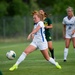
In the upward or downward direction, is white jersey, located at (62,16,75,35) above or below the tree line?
A: above

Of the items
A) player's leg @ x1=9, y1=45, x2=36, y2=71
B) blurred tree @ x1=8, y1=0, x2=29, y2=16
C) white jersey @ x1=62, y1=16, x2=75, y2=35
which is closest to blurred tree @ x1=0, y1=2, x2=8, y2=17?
blurred tree @ x1=8, y1=0, x2=29, y2=16

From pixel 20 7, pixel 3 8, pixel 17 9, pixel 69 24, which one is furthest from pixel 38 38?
pixel 20 7

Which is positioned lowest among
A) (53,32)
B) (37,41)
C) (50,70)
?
(53,32)

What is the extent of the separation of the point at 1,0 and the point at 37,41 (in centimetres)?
4625

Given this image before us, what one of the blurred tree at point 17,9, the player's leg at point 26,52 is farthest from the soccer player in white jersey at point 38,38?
the blurred tree at point 17,9

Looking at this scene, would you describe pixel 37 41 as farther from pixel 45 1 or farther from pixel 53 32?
pixel 45 1

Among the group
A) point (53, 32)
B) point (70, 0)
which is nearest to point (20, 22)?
point (53, 32)

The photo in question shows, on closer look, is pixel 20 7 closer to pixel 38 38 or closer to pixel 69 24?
pixel 69 24

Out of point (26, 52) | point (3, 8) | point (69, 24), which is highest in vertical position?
→ point (69, 24)

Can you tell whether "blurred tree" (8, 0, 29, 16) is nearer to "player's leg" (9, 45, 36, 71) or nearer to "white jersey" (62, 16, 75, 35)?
"white jersey" (62, 16, 75, 35)

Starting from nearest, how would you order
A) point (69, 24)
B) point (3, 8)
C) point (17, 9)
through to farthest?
1. point (69, 24)
2. point (3, 8)
3. point (17, 9)

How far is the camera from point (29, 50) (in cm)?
1333

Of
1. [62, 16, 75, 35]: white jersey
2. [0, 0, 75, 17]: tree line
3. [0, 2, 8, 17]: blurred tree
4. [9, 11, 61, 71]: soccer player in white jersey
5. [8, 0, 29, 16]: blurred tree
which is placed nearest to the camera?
[9, 11, 61, 71]: soccer player in white jersey

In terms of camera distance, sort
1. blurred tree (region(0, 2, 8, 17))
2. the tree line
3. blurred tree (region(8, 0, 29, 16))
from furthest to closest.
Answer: blurred tree (region(8, 0, 29, 16)) < blurred tree (region(0, 2, 8, 17)) < the tree line
